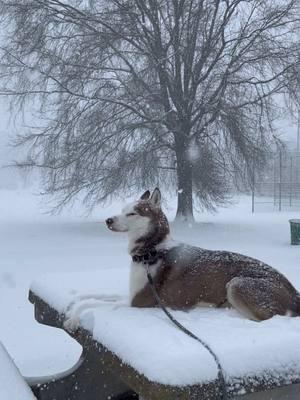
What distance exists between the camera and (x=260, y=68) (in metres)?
16.2

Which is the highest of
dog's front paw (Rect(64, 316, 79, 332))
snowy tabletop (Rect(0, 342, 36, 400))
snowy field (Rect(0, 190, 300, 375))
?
dog's front paw (Rect(64, 316, 79, 332))

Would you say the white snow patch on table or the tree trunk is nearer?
the white snow patch on table

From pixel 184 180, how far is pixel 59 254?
21.5ft

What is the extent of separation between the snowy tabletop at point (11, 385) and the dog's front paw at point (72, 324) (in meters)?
0.38

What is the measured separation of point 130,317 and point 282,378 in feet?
2.86

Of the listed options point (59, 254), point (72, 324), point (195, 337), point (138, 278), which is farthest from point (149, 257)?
point (59, 254)

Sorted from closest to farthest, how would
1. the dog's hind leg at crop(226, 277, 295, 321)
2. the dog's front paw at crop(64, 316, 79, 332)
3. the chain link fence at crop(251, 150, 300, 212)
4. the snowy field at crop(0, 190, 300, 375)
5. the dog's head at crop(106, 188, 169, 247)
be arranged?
the dog's hind leg at crop(226, 277, 295, 321) → the dog's front paw at crop(64, 316, 79, 332) → the dog's head at crop(106, 188, 169, 247) → the snowy field at crop(0, 190, 300, 375) → the chain link fence at crop(251, 150, 300, 212)

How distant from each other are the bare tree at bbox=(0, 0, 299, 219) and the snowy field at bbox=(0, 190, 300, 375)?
1.86m

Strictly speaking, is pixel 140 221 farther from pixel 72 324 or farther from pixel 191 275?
pixel 72 324

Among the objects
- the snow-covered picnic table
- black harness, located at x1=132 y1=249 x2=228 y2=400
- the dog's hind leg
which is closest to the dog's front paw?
the snow-covered picnic table

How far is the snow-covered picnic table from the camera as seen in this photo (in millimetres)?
2010

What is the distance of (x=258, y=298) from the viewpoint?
2740mm

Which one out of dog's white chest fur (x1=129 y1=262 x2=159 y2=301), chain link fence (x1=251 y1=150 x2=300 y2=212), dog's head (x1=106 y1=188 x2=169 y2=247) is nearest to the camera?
dog's white chest fur (x1=129 y1=262 x2=159 y2=301)

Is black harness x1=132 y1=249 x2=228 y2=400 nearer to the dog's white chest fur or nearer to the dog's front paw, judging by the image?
the dog's white chest fur
